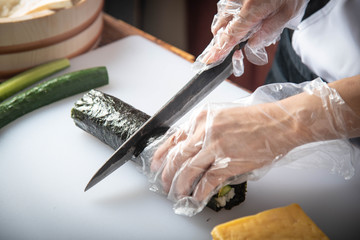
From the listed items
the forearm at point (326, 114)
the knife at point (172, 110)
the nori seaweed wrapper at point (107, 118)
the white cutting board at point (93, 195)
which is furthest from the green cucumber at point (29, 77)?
the forearm at point (326, 114)

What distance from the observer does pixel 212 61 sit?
65.8 inches

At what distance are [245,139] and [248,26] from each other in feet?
1.58

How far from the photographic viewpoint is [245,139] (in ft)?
4.69

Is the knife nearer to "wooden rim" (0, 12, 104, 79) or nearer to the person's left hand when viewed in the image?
the person's left hand

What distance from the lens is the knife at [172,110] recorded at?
5.21 ft

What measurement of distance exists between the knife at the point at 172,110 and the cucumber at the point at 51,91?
0.56 meters

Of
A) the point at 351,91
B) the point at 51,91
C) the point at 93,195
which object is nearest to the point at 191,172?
the point at 93,195

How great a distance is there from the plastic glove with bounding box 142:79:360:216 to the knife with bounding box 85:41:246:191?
133mm

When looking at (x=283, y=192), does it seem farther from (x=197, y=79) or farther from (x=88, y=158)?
(x=88, y=158)

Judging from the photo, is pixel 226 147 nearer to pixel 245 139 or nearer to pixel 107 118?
pixel 245 139

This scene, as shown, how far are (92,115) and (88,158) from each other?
0.56ft

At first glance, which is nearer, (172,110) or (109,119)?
(172,110)

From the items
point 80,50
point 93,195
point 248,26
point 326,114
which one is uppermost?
point 248,26

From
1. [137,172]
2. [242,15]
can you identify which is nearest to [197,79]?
[242,15]
